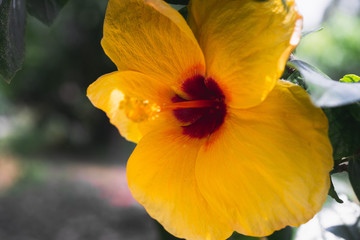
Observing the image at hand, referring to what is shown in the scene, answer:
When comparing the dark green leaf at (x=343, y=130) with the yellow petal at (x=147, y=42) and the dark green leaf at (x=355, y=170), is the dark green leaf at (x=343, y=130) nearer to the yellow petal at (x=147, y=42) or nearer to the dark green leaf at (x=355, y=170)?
the dark green leaf at (x=355, y=170)

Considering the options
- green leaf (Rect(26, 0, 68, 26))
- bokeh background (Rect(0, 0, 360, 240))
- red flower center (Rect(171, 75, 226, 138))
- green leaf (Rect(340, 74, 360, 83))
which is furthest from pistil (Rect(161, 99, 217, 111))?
bokeh background (Rect(0, 0, 360, 240))

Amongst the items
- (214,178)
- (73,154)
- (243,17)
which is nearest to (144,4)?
(243,17)

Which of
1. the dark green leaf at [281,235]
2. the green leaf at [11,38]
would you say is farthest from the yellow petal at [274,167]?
the green leaf at [11,38]

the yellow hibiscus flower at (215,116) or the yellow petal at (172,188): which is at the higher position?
the yellow hibiscus flower at (215,116)

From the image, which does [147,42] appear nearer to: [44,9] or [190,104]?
[190,104]

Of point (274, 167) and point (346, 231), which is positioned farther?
point (346, 231)

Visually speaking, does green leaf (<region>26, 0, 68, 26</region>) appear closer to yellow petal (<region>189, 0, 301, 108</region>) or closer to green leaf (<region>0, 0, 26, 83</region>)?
green leaf (<region>0, 0, 26, 83</region>)

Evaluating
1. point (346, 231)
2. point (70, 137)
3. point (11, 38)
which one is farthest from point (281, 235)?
point (70, 137)

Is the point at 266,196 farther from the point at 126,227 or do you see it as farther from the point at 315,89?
the point at 126,227
